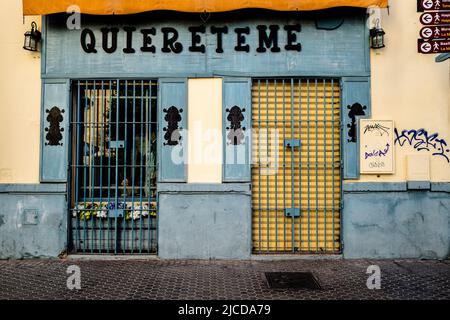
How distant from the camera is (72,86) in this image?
23.7ft

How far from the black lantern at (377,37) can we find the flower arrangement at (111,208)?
5.04m

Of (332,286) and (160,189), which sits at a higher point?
(160,189)

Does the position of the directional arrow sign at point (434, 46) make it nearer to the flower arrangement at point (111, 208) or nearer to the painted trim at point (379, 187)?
the painted trim at point (379, 187)

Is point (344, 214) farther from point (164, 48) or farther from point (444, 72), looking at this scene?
point (164, 48)

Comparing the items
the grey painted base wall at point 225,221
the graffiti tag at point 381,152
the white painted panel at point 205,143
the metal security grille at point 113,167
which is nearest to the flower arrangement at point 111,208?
the metal security grille at point 113,167

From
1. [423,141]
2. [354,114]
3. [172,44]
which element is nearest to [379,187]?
[423,141]

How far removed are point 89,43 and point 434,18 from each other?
6.03 meters

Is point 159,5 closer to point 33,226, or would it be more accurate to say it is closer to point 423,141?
point 33,226

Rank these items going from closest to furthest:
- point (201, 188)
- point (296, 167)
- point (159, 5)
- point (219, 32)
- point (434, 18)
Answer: point (434, 18)
point (159, 5)
point (201, 188)
point (219, 32)
point (296, 167)

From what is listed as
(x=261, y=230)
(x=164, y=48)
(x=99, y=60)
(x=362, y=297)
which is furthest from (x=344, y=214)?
(x=99, y=60)

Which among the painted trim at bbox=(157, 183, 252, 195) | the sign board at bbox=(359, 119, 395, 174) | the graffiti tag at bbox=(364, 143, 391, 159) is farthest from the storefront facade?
the graffiti tag at bbox=(364, 143, 391, 159)

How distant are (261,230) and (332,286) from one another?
1.90 metres

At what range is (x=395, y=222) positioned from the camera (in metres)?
6.99

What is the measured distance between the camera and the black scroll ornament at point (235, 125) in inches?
277
